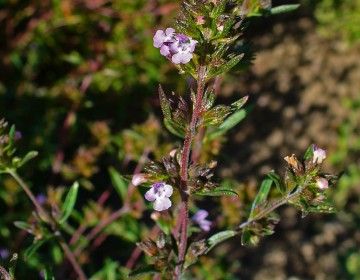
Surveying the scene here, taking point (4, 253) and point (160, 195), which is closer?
point (160, 195)

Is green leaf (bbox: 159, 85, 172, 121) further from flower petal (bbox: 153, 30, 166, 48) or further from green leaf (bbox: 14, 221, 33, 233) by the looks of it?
green leaf (bbox: 14, 221, 33, 233)

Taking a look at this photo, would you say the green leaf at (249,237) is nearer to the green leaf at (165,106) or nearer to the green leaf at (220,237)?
the green leaf at (220,237)

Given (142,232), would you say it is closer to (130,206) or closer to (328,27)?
(130,206)

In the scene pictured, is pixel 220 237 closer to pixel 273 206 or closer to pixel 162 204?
pixel 273 206

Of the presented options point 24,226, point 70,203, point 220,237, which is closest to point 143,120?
point 70,203

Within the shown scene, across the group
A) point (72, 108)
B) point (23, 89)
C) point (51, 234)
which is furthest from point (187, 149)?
point (23, 89)

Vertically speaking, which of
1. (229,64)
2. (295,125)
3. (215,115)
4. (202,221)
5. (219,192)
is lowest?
(295,125)

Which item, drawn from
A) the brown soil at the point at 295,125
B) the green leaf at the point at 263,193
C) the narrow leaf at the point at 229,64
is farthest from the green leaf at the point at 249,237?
the brown soil at the point at 295,125
